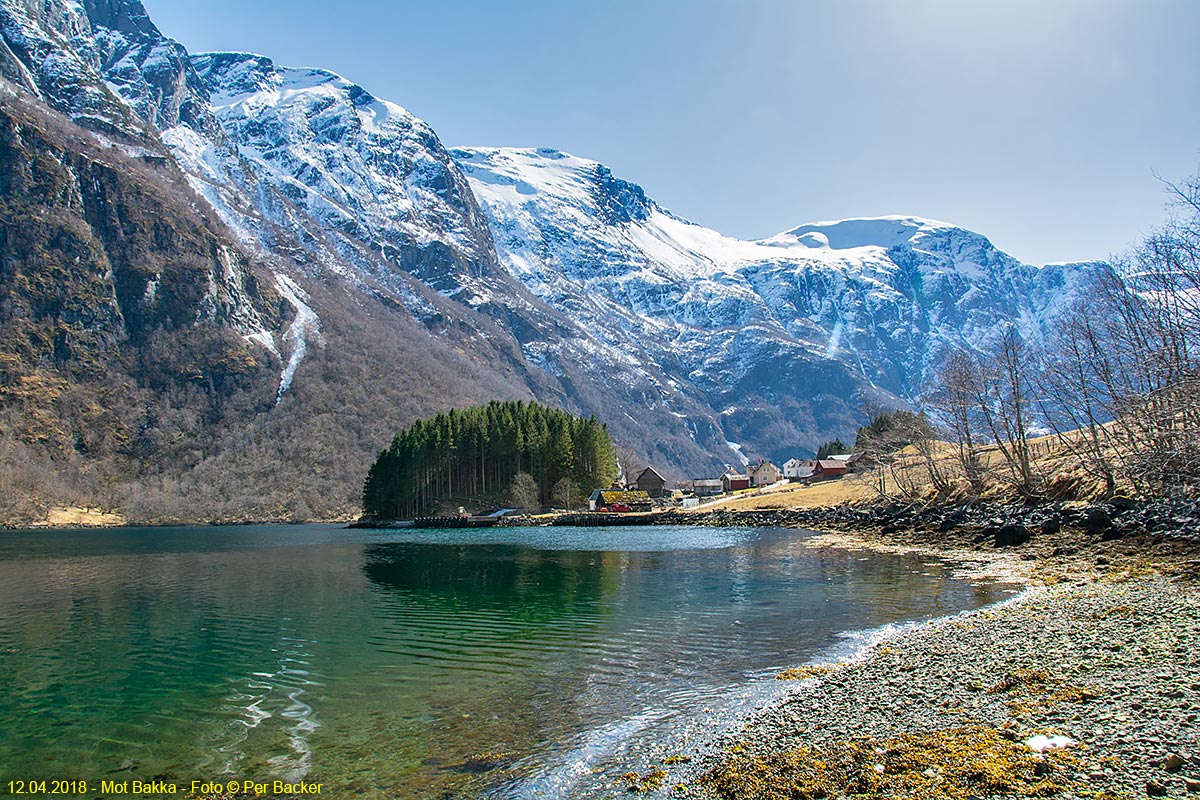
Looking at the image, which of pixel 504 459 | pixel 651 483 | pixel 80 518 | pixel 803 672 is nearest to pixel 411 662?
pixel 803 672

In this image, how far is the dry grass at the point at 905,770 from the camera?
30.7ft

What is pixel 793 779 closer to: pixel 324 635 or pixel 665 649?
pixel 665 649

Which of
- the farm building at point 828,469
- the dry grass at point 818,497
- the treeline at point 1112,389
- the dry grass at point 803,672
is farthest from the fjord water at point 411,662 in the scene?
the farm building at point 828,469

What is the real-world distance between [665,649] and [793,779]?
1183 cm

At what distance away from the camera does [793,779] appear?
10555 mm

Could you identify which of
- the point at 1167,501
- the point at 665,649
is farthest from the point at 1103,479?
the point at 665,649

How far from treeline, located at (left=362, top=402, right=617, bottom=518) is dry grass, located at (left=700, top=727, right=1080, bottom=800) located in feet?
386

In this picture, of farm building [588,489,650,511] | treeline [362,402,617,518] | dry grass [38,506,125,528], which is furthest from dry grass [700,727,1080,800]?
dry grass [38,506,125,528]

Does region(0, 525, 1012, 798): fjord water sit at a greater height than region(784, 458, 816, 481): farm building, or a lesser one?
lesser

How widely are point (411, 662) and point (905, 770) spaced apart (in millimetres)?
15738

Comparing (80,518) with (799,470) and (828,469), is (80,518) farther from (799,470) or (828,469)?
(799,470)

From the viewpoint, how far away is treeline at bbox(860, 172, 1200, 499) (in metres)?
31.1

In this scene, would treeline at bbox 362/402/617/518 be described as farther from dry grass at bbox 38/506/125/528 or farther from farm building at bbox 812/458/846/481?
dry grass at bbox 38/506/125/528

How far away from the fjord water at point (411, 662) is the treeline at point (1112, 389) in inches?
472
